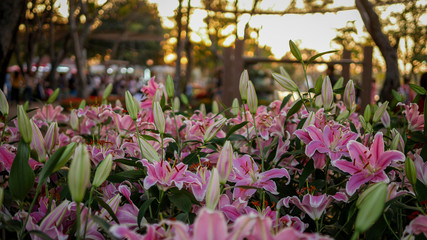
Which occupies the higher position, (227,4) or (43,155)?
(227,4)

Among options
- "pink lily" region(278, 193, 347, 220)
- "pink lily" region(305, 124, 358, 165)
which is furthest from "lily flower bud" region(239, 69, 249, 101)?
"pink lily" region(278, 193, 347, 220)

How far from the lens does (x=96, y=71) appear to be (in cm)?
2506

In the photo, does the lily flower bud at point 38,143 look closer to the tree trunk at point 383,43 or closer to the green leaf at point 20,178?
the green leaf at point 20,178

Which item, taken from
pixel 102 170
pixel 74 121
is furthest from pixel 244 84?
pixel 74 121

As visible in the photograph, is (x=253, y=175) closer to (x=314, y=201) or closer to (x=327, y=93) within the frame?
(x=314, y=201)

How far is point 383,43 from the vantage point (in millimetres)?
2154

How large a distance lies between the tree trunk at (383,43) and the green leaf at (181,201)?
1683 millimetres

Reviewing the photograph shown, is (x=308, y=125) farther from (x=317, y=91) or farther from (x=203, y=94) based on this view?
(x=203, y=94)

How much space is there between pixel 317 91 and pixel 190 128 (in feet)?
1.34

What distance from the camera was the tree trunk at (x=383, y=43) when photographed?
2141 millimetres

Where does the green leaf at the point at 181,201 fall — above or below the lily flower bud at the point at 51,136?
below

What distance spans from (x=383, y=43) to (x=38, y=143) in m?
1.86

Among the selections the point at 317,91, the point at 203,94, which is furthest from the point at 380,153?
the point at 203,94

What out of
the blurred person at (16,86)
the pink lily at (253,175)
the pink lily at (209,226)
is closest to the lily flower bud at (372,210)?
the pink lily at (209,226)
